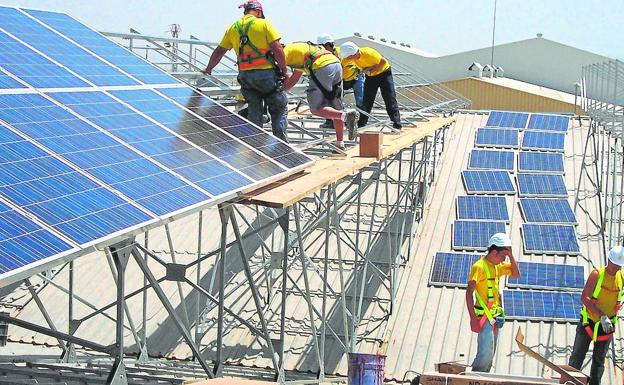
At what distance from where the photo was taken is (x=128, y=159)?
35.2 feet

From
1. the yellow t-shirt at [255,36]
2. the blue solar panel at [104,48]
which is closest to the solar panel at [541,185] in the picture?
the yellow t-shirt at [255,36]

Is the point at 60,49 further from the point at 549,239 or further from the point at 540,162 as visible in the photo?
the point at 540,162

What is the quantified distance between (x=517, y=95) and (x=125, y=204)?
35341 millimetres

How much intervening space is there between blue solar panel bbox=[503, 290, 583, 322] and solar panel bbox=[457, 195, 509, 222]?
153 inches

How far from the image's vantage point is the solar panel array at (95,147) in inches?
336

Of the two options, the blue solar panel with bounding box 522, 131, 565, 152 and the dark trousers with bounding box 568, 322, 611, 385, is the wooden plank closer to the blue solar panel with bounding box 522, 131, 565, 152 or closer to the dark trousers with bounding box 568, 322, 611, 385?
the dark trousers with bounding box 568, 322, 611, 385

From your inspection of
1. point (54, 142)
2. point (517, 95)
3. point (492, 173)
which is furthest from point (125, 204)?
point (517, 95)

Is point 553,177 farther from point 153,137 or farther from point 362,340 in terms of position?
point 153,137

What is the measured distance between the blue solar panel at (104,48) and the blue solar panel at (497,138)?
1661 cm

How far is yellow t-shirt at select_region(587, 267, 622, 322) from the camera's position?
14.0m

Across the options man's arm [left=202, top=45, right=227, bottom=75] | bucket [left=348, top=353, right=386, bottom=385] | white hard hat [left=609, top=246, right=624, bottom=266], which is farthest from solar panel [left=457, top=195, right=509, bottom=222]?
bucket [left=348, top=353, right=386, bottom=385]

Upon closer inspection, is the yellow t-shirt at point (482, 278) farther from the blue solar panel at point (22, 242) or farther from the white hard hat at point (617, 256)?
the blue solar panel at point (22, 242)

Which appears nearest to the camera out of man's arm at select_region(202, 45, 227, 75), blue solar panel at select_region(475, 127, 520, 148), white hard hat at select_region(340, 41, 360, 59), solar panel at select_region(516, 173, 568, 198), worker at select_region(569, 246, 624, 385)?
worker at select_region(569, 246, 624, 385)

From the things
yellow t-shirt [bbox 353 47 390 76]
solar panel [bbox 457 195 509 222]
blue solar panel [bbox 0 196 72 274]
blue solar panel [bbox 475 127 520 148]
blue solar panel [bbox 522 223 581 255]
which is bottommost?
blue solar panel [bbox 0 196 72 274]
